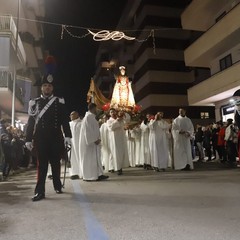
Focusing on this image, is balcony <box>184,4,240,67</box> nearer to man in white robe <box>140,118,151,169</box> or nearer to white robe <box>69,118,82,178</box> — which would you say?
man in white robe <box>140,118,151,169</box>

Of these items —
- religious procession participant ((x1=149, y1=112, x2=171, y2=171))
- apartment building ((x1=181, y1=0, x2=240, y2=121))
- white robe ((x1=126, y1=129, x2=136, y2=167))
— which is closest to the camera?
religious procession participant ((x1=149, y1=112, x2=171, y2=171))

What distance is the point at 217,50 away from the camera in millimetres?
23766

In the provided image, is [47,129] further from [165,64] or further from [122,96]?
[165,64]

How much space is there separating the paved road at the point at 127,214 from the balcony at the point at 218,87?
562 inches

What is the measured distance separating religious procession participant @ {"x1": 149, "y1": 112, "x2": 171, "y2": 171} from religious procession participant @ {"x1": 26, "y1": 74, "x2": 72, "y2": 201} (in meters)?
5.92

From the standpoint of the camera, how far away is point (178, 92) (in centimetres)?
4375

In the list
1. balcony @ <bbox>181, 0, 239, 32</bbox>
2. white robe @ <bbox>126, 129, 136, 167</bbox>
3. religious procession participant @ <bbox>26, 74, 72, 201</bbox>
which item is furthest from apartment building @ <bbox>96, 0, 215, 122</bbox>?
religious procession participant @ <bbox>26, 74, 72, 201</bbox>

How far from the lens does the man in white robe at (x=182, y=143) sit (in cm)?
1289

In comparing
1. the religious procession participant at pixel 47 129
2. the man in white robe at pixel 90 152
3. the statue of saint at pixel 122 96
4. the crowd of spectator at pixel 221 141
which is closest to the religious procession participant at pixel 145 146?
the crowd of spectator at pixel 221 141

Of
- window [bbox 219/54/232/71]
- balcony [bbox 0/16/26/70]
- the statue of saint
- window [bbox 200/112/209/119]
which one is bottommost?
the statue of saint

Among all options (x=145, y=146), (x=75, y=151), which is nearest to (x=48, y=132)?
(x=75, y=151)

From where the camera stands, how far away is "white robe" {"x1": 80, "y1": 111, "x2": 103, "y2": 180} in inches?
385

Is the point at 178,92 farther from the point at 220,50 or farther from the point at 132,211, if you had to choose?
the point at 132,211

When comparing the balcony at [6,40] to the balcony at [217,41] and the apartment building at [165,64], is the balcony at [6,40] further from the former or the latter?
the apartment building at [165,64]
